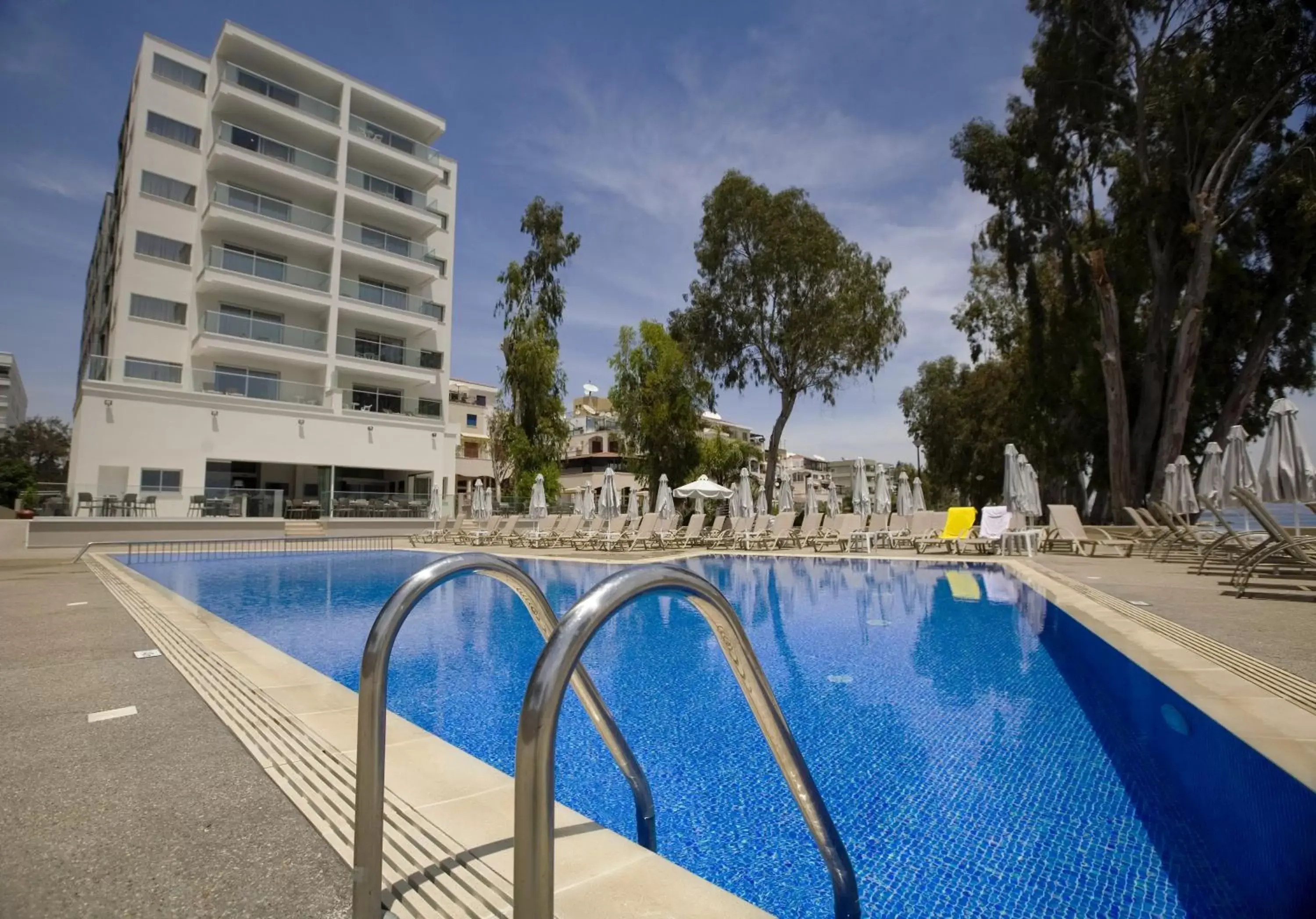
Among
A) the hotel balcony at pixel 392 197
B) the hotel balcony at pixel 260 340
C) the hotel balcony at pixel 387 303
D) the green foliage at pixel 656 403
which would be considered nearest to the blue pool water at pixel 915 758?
the hotel balcony at pixel 260 340

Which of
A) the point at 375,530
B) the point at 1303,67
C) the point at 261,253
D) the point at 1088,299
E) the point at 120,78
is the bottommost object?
the point at 375,530

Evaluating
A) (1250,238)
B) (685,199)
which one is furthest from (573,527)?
(1250,238)

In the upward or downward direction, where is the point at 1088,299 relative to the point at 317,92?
downward

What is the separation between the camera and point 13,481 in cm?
2723

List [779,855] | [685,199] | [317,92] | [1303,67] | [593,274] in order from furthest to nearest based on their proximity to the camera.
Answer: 1. [593,274]
2. [317,92]
3. [685,199]
4. [1303,67]
5. [779,855]

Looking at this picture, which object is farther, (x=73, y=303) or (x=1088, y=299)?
(x=73, y=303)

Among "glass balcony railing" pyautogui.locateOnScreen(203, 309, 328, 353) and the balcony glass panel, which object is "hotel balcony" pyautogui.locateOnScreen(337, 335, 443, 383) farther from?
the balcony glass panel

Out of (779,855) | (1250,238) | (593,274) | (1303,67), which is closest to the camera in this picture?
(779,855)

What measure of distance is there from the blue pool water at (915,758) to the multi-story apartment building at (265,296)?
20254mm

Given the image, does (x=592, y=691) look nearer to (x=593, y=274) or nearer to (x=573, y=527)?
(x=573, y=527)

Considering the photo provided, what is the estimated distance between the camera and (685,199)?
92.0ft

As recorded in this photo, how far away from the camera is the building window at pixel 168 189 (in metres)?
26.0

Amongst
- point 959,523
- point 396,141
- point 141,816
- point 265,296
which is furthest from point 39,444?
point 141,816

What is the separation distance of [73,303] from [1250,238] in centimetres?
5584
